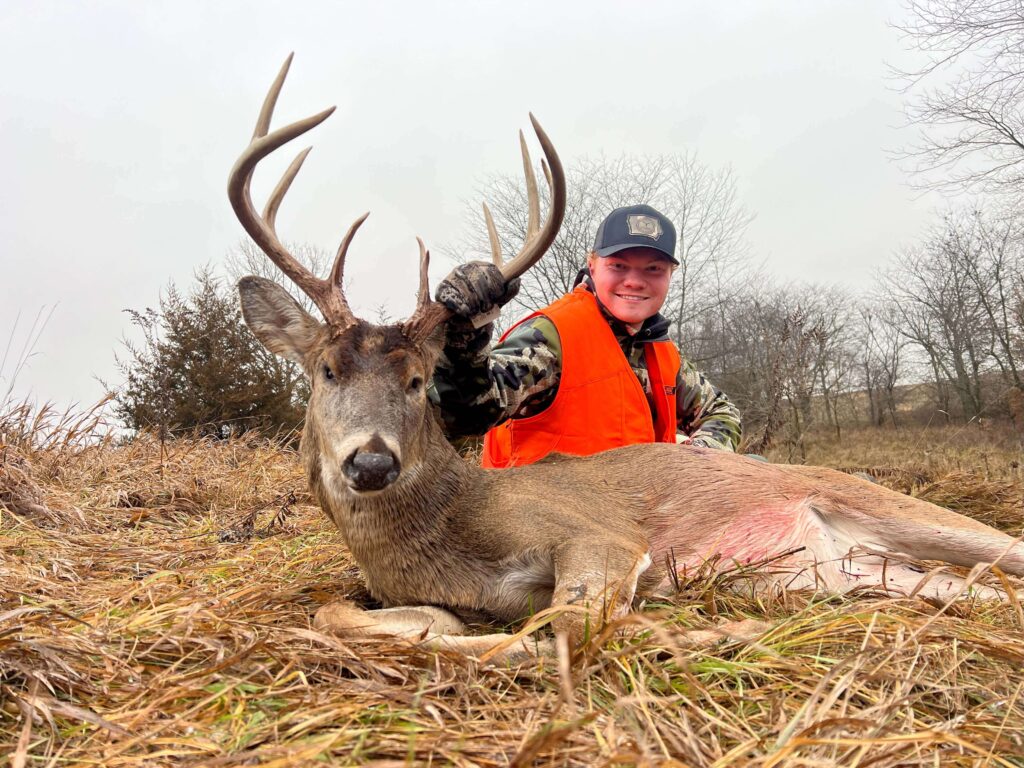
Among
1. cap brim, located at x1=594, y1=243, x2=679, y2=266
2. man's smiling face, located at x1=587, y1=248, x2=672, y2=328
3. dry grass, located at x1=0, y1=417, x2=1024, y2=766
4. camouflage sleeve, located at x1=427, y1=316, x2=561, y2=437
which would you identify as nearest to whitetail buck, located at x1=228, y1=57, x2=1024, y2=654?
camouflage sleeve, located at x1=427, y1=316, x2=561, y2=437

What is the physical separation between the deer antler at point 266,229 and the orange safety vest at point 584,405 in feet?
5.82

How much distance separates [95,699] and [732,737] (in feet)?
5.21

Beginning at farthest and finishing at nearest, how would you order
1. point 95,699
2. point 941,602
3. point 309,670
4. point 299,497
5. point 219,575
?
point 299,497
point 219,575
point 941,602
point 309,670
point 95,699

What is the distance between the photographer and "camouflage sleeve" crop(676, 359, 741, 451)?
18.5 ft

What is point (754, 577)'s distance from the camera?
302cm

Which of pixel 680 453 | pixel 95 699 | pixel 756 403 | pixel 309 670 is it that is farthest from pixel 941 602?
pixel 756 403

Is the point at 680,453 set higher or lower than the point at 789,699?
higher

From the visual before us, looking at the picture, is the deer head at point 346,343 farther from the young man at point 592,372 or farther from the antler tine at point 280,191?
the young man at point 592,372

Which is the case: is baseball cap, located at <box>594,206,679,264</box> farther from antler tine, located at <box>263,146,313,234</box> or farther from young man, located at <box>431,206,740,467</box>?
antler tine, located at <box>263,146,313,234</box>

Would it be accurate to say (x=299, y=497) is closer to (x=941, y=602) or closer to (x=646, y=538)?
(x=646, y=538)

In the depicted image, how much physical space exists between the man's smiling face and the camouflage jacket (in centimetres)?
14

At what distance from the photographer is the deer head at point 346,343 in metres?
2.86

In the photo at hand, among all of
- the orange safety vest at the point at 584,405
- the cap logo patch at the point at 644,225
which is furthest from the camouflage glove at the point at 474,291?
the cap logo patch at the point at 644,225

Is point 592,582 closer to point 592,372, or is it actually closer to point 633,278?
point 592,372
